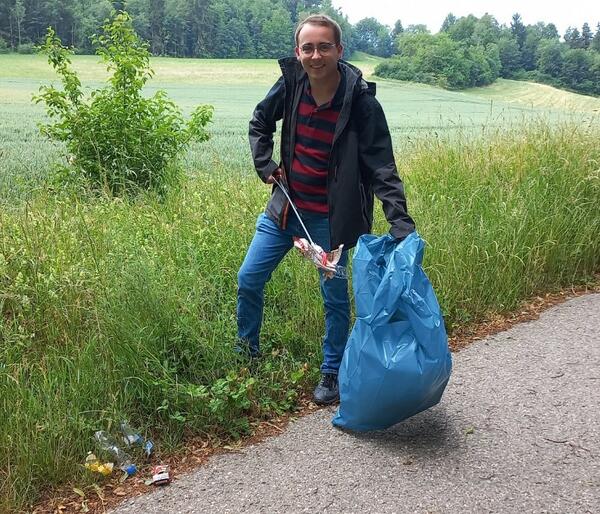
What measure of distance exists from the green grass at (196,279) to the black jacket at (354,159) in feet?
3.04

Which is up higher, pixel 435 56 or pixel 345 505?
pixel 435 56

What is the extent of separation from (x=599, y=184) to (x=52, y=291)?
16.8 ft

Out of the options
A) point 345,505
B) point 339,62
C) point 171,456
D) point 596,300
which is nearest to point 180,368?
point 171,456

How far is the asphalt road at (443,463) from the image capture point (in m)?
2.87

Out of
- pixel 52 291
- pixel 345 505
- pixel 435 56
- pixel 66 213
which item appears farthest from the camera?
pixel 435 56

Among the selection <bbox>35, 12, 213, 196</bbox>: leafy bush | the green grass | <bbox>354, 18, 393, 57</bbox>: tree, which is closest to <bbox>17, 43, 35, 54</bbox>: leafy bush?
the green grass

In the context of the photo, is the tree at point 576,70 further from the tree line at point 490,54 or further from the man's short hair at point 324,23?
the man's short hair at point 324,23

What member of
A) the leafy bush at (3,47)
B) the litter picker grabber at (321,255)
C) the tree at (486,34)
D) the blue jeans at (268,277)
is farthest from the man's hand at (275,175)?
the tree at (486,34)

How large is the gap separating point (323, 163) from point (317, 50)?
0.57 metres

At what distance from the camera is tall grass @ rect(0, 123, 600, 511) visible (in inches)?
127

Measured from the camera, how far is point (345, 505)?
112 inches

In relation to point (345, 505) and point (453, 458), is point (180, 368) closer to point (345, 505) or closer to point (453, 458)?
point (345, 505)

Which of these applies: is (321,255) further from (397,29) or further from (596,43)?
(397,29)

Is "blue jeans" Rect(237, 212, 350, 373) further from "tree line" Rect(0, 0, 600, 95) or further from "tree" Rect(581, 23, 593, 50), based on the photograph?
"tree" Rect(581, 23, 593, 50)
